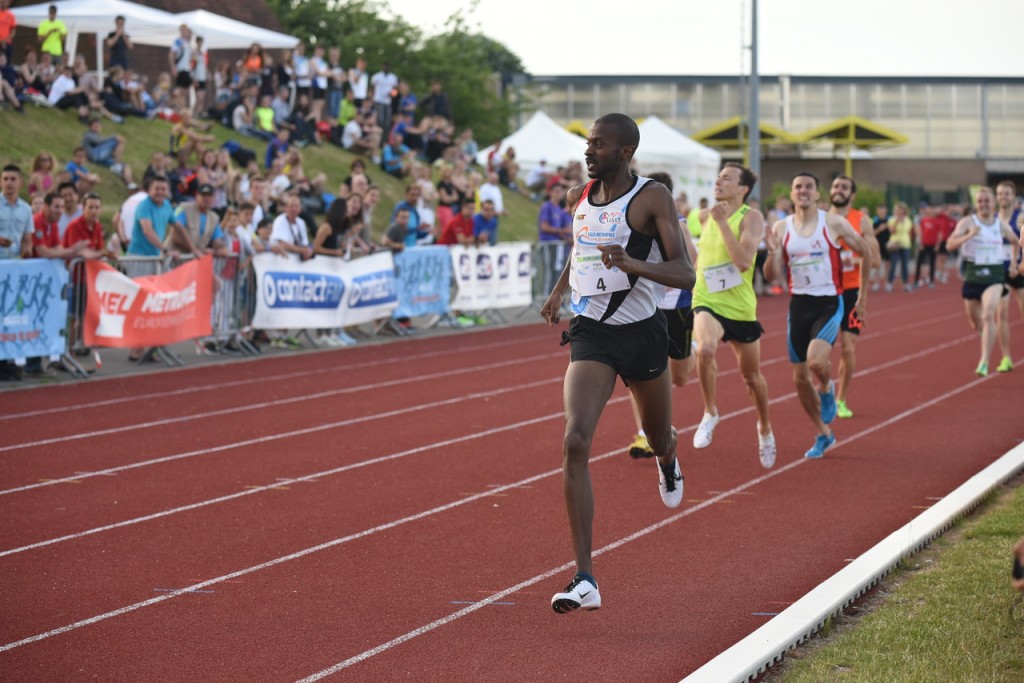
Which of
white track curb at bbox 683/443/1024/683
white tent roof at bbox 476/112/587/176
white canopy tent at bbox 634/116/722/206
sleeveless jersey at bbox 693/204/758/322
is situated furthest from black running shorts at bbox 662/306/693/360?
white canopy tent at bbox 634/116/722/206

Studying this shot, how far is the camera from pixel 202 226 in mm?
16750

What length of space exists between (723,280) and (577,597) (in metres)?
4.75

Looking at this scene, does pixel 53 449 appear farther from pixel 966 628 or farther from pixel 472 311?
pixel 472 311

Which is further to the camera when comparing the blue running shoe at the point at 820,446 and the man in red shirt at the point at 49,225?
the man in red shirt at the point at 49,225

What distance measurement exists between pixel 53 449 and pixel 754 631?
21.9 ft

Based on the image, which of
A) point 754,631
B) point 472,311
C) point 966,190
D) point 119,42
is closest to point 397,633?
point 754,631

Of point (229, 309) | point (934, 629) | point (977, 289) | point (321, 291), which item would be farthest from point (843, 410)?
point (321, 291)

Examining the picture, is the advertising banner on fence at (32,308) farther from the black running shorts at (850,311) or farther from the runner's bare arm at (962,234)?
the runner's bare arm at (962,234)

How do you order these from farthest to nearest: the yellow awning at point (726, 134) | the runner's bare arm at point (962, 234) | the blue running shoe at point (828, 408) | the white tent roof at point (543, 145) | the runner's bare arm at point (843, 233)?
the yellow awning at point (726, 134)
the white tent roof at point (543, 145)
the runner's bare arm at point (962, 234)
the blue running shoe at point (828, 408)
the runner's bare arm at point (843, 233)

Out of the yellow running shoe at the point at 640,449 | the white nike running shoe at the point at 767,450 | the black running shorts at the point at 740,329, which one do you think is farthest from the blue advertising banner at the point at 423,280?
the white nike running shoe at the point at 767,450

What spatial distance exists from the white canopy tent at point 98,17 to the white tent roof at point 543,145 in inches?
375

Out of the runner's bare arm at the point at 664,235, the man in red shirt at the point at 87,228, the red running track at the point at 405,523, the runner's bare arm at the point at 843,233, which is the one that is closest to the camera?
the red running track at the point at 405,523

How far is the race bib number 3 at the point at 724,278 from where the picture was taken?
32.8ft

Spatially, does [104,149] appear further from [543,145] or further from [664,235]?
[664,235]
